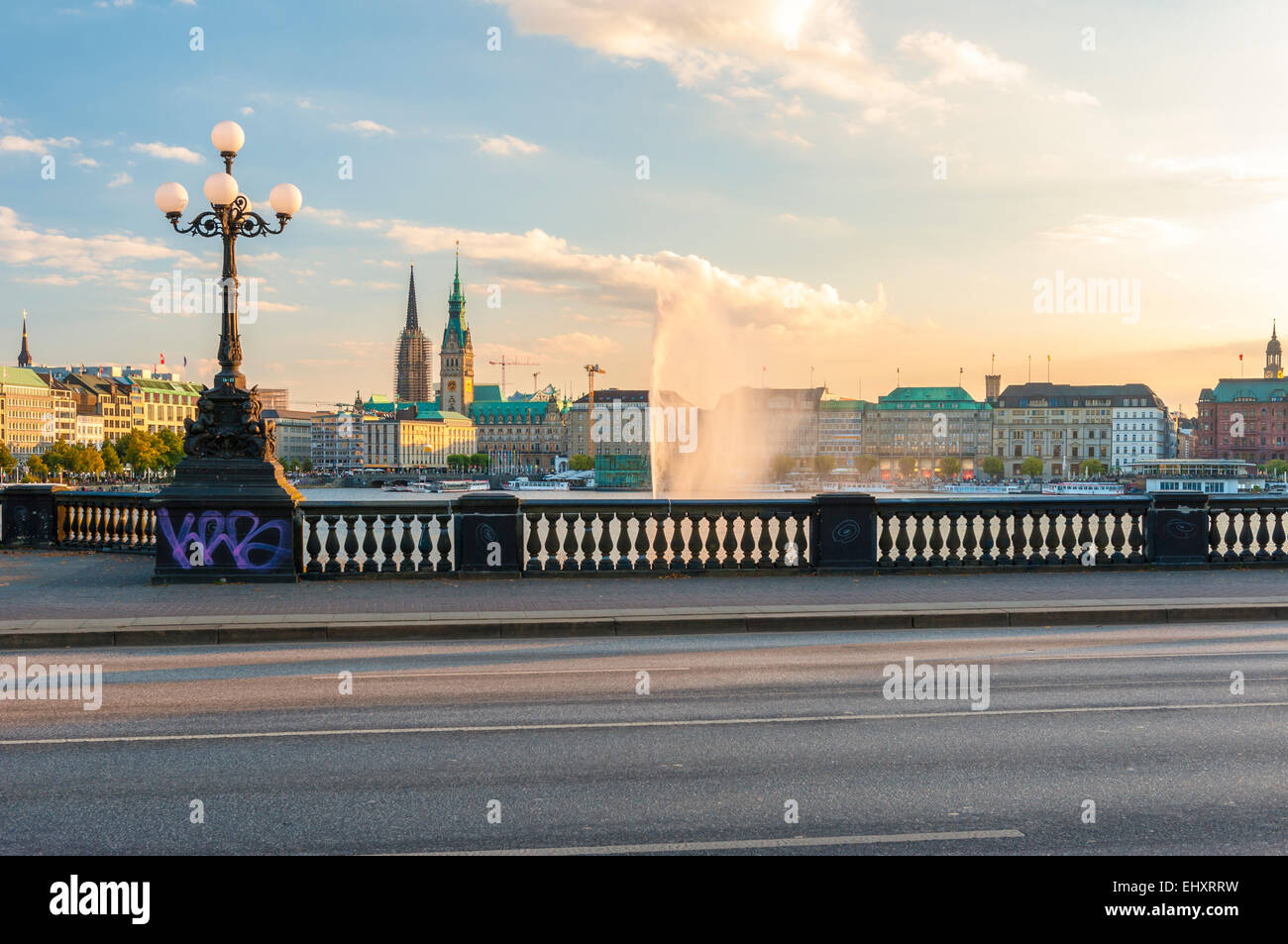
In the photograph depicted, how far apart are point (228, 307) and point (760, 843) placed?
14.0m

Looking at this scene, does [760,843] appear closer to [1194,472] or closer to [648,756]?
[648,756]

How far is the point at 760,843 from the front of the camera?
5426 millimetres

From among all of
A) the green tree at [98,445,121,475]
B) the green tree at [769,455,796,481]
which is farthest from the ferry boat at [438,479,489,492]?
the green tree at [98,445,121,475]

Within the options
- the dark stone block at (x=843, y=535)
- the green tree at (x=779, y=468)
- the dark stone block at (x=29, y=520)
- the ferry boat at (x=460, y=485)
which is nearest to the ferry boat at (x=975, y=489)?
the green tree at (x=779, y=468)

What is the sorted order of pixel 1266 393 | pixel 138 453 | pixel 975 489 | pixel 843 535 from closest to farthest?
pixel 843 535 → pixel 975 489 → pixel 138 453 → pixel 1266 393

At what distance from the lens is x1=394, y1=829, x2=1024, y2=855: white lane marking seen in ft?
17.4

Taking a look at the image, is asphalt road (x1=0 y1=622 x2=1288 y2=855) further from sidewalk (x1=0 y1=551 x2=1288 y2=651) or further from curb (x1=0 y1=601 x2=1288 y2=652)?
sidewalk (x1=0 y1=551 x2=1288 y2=651)

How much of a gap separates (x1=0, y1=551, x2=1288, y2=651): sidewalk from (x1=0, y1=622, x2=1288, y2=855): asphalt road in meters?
1.18

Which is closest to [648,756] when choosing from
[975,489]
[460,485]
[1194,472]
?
→ [1194,472]

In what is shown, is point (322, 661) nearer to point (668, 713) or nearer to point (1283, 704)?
point (668, 713)

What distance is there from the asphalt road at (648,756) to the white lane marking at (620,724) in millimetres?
37

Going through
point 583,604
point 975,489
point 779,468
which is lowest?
point 975,489
